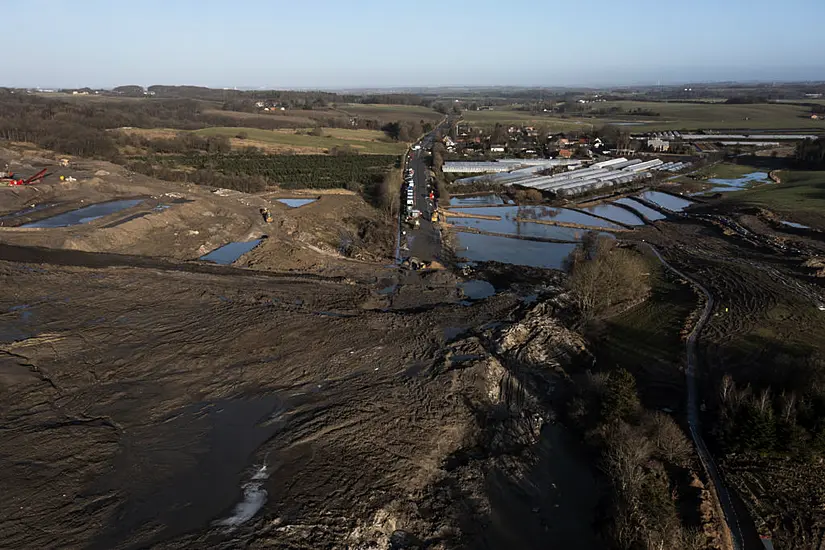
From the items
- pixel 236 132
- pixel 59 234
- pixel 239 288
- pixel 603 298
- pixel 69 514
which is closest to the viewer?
pixel 69 514

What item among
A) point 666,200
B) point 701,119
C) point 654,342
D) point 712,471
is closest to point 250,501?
point 712,471

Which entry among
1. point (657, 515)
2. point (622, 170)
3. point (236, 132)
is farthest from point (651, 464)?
point (236, 132)

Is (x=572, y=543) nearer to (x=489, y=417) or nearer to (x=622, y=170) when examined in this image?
(x=489, y=417)

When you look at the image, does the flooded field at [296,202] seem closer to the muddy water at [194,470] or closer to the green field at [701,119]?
the muddy water at [194,470]

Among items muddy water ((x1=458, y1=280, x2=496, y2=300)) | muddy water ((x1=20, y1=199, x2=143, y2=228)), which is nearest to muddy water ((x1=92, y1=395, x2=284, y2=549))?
muddy water ((x1=458, y1=280, x2=496, y2=300))

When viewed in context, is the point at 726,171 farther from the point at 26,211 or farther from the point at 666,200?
the point at 26,211

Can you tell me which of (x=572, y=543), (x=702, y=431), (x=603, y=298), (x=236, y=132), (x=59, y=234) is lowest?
(x=572, y=543)
